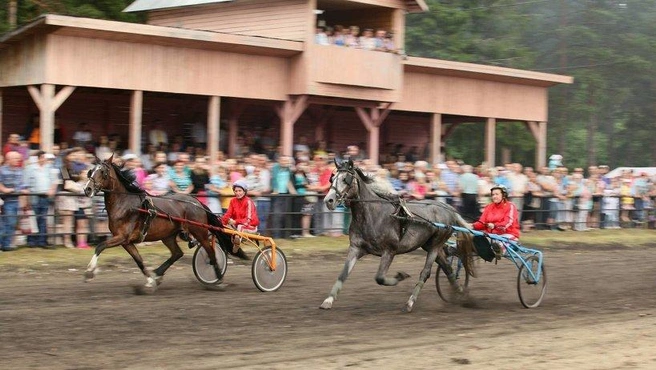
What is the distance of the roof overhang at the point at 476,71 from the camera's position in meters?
27.0

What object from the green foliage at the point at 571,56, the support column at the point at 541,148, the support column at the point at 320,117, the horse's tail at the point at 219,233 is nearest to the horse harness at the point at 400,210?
the horse's tail at the point at 219,233

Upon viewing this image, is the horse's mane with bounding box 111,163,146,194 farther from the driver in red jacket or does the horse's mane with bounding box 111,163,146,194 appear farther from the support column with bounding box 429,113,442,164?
the support column with bounding box 429,113,442,164

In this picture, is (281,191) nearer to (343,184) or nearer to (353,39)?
(353,39)

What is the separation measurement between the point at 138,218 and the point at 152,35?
358 inches

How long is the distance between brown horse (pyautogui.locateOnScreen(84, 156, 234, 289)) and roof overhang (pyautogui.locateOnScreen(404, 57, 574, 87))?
45.7 ft

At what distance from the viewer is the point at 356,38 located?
2427 cm

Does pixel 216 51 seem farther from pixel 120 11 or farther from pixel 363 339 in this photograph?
pixel 363 339

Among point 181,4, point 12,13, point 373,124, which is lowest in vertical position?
point 373,124

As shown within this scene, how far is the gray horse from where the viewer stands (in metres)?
11.4

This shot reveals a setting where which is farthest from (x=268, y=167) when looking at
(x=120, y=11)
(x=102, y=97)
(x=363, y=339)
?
(x=120, y=11)

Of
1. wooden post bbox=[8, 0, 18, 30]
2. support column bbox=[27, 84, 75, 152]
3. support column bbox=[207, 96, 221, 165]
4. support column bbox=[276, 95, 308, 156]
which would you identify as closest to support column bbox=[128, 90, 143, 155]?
support column bbox=[27, 84, 75, 152]

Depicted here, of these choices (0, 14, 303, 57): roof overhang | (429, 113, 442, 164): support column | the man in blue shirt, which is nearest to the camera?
the man in blue shirt

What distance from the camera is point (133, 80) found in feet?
68.5

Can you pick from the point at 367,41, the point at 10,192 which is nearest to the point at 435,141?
the point at 367,41
